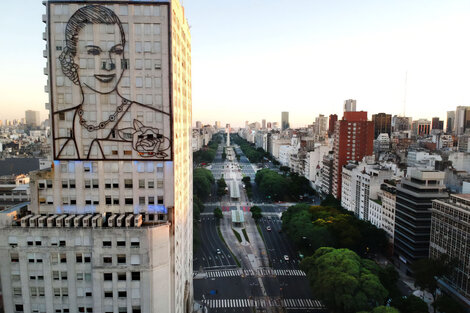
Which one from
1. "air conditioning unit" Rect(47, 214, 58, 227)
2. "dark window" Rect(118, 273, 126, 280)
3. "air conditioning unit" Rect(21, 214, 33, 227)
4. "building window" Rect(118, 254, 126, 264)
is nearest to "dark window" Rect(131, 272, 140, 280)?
"dark window" Rect(118, 273, 126, 280)

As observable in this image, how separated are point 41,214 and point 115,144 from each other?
13.5 meters

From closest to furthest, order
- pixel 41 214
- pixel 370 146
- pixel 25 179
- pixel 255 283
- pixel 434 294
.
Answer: pixel 41 214, pixel 434 294, pixel 255 283, pixel 25 179, pixel 370 146

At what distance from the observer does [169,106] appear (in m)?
41.7

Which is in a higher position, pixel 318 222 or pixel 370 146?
pixel 370 146

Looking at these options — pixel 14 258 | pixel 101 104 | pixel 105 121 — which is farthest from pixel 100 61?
pixel 14 258

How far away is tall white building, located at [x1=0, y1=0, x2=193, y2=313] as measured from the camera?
39.6m

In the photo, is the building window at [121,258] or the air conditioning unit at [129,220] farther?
the air conditioning unit at [129,220]

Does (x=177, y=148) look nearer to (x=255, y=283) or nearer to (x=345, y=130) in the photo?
(x=255, y=283)

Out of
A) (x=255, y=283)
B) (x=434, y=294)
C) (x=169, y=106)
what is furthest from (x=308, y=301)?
(x=169, y=106)

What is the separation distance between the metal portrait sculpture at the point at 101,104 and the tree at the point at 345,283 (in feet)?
127

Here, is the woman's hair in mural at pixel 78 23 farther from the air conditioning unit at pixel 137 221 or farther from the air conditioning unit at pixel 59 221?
the air conditioning unit at pixel 137 221

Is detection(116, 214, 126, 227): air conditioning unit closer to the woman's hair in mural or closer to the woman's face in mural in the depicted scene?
the woman's face in mural

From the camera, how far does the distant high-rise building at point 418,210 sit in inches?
3027

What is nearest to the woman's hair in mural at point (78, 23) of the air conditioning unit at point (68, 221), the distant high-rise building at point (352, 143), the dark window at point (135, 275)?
the air conditioning unit at point (68, 221)
